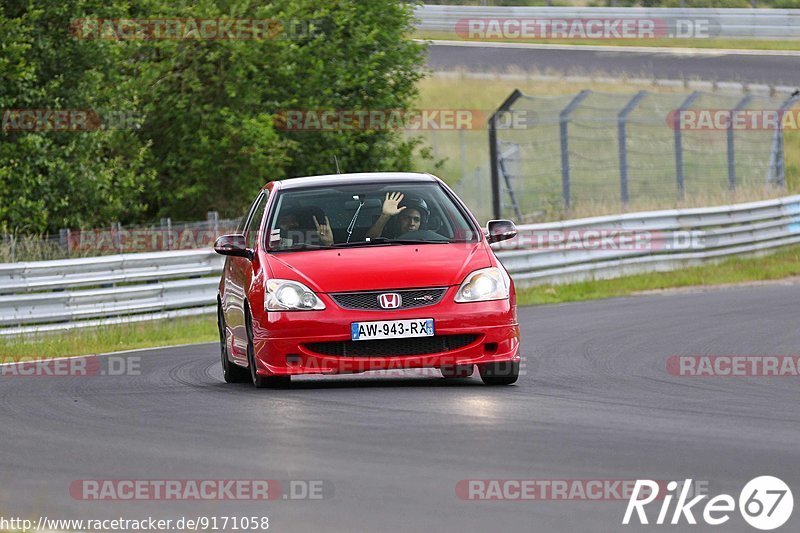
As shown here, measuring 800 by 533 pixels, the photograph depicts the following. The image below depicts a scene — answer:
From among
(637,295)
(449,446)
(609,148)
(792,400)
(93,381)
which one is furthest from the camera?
(609,148)

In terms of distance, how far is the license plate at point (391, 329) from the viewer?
10.6 m

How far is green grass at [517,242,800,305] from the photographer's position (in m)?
22.5

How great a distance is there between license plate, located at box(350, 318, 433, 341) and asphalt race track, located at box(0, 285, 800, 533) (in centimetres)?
37

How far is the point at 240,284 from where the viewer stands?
1198 centimetres

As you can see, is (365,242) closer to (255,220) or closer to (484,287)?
(484,287)

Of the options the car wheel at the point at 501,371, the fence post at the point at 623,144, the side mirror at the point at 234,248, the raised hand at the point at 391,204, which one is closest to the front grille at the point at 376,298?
the car wheel at the point at 501,371

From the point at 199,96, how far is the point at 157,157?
1443mm

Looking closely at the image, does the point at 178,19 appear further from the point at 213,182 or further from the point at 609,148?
the point at 609,148

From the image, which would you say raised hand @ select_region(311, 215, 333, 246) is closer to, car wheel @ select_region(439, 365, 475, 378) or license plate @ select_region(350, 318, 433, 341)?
license plate @ select_region(350, 318, 433, 341)

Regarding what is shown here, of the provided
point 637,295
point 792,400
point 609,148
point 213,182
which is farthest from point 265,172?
point 792,400

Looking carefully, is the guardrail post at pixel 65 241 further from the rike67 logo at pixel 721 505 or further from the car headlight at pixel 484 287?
the rike67 logo at pixel 721 505

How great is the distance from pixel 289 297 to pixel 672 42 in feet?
134

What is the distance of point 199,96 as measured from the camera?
29172 mm

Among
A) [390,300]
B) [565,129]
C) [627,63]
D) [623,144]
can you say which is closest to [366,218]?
[390,300]
